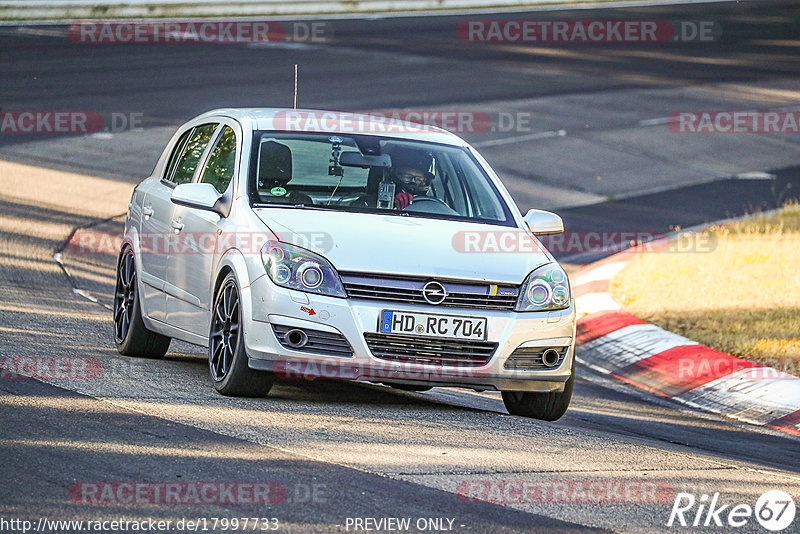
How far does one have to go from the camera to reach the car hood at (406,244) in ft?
23.3

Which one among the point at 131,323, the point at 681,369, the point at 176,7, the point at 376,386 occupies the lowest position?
the point at 176,7

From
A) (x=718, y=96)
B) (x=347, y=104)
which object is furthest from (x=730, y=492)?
(x=718, y=96)

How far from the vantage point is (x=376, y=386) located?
28.4 feet

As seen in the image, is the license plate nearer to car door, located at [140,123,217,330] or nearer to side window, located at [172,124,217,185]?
car door, located at [140,123,217,330]

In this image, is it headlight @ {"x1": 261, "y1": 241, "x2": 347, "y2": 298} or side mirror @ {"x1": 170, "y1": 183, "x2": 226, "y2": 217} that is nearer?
headlight @ {"x1": 261, "y1": 241, "x2": 347, "y2": 298}

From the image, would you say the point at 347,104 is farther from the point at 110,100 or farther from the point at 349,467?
the point at 349,467

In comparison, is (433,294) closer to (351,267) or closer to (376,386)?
(351,267)

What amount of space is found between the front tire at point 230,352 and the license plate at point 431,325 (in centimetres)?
76

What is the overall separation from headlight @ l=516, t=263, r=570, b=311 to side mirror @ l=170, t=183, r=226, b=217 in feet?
5.93

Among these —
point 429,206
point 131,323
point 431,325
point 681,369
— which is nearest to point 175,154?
point 131,323

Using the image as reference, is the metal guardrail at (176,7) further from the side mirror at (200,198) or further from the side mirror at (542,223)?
the side mirror at (542,223)

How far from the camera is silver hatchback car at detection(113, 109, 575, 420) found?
7.06 m

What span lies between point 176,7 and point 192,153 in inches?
1055

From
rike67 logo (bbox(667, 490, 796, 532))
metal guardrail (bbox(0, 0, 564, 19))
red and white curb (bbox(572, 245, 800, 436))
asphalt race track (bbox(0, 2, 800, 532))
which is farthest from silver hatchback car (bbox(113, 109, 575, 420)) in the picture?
metal guardrail (bbox(0, 0, 564, 19))
